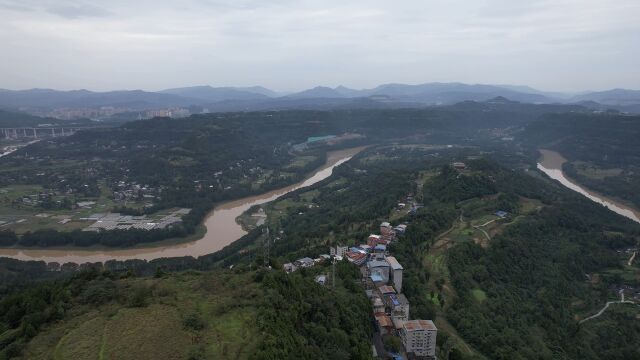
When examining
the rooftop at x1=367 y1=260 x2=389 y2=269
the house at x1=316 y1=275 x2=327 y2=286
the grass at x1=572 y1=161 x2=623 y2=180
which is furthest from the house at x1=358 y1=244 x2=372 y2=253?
the grass at x1=572 y1=161 x2=623 y2=180

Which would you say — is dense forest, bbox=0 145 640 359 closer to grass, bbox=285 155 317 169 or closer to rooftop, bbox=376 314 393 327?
rooftop, bbox=376 314 393 327

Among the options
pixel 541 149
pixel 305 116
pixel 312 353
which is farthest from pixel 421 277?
pixel 305 116

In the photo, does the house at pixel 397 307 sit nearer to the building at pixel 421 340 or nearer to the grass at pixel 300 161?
the building at pixel 421 340

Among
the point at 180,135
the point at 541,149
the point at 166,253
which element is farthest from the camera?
the point at 541,149

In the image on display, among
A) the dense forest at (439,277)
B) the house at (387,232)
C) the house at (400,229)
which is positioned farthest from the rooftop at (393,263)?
the house at (400,229)

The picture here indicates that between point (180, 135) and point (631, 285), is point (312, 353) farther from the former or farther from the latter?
point (180, 135)

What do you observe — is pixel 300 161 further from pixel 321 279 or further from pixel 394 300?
pixel 394 300

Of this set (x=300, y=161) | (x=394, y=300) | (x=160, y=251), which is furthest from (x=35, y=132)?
(x=394, y=300)
